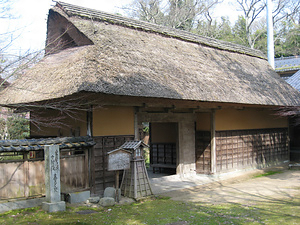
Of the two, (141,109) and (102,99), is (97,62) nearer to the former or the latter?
(102,99)

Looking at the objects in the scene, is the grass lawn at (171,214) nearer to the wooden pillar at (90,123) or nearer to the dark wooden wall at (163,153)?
the wooden pillar at (90,123)

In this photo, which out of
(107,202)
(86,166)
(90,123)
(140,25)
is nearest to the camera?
(107,202)

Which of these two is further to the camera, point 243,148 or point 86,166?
point 243,148

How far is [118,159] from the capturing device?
23.9 feet

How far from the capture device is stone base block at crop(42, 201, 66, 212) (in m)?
6.21

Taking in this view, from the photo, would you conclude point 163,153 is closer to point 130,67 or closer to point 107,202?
point 130,67

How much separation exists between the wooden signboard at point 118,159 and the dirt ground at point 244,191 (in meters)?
1.78

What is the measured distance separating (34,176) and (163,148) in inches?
256

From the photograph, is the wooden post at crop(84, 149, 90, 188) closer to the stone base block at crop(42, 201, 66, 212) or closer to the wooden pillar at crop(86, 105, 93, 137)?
the wooden pillar at crop(86, 105, 93, 137)

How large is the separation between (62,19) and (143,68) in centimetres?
324

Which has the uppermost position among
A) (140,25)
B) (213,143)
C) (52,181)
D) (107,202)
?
(140,25)

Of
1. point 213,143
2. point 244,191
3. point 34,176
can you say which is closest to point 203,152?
point 213,143

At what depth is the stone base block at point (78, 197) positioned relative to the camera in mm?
6963

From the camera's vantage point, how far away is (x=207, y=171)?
36.6ft
